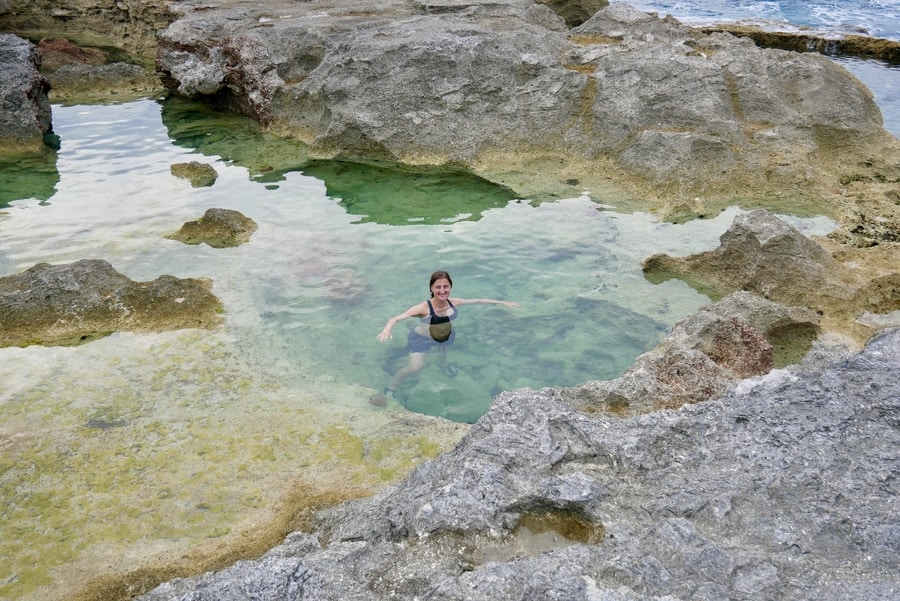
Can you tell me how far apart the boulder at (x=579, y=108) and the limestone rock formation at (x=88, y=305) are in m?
4.68

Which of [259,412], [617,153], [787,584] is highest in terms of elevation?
[787,584]

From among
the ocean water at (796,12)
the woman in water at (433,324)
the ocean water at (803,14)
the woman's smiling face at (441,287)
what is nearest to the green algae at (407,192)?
the woman in water at (433,324)

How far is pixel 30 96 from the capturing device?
41.7 ft

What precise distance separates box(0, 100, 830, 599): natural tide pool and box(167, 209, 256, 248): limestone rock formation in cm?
19

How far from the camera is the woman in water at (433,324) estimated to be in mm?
6984

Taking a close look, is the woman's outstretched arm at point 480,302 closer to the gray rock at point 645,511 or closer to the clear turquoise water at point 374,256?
the clear turquoise water at point 374,256

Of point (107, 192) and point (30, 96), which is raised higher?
point (30, 96)

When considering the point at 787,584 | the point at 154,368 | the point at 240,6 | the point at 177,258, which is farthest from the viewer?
the point at 240,6

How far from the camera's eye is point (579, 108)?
11.4 m

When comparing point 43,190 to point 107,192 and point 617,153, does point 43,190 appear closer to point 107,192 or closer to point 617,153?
point 107,192

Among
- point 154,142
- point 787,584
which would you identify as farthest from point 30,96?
point 787,584

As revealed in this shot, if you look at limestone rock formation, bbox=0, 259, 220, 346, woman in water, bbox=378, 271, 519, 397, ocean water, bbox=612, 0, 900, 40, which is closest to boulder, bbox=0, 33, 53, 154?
limestone rock formation, bbox=0, 259, 220, 346

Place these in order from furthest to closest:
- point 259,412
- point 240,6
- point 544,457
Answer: point 240,6
point 259,412
point 544,457

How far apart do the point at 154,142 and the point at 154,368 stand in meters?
7.57
